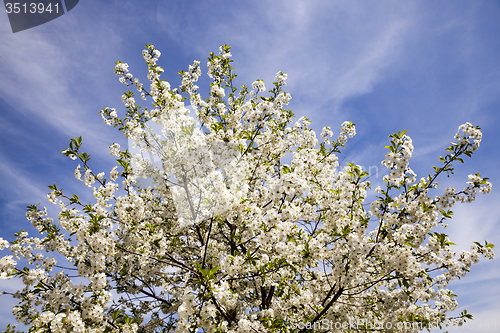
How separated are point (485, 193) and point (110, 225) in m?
7.68

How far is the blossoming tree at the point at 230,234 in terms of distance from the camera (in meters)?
4.79

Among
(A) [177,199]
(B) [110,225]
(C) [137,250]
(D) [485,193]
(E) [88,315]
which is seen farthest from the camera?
(A) [177,199]

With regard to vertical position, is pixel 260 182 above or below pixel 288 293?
Answer: above

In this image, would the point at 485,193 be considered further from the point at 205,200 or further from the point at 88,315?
the point at 88,315

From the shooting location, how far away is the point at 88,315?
4.54 meters

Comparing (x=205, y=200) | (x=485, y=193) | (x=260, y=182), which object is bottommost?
(x=485, y=193)

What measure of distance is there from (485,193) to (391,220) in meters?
1.84

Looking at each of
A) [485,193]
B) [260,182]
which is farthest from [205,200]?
[485,193]

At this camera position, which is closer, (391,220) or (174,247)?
(391,220)

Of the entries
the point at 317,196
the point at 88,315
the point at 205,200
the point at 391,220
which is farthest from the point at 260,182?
the point at 88,315

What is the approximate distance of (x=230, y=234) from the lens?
6602 millimetres

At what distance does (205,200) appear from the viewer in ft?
19.1

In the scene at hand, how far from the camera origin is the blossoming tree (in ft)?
15.7

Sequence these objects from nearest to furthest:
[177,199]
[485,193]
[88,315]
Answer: [88,315]
[485,193]
[177,199]
